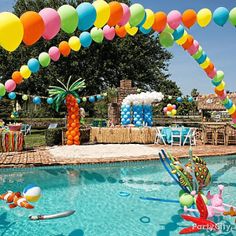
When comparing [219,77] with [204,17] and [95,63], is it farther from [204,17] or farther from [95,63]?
[95,63]

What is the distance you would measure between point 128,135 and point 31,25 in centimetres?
1316

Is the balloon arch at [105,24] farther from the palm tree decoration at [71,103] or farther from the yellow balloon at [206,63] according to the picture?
the palm tree decoration at [71,103]

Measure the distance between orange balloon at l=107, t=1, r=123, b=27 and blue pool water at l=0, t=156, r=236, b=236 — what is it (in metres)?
3.44

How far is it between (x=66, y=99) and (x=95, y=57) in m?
11.2

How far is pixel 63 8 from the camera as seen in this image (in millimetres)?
3943

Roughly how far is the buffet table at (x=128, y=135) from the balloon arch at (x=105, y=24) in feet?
29.2

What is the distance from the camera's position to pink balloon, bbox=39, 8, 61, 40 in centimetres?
363

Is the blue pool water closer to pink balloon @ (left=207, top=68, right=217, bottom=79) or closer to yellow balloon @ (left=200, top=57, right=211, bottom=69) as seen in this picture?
pink balloon @ (left=207, top=68, right=217, bottom=79)

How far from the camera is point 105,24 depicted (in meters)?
5.12

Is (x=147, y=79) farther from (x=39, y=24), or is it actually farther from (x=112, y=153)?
(x=39, y=24)

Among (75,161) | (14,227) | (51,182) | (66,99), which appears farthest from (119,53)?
(14,227)

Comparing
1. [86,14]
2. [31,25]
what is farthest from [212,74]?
[31,25]

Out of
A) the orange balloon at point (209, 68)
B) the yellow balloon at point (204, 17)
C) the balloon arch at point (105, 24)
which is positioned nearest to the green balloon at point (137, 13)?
the balloon arch at point (105, 24)

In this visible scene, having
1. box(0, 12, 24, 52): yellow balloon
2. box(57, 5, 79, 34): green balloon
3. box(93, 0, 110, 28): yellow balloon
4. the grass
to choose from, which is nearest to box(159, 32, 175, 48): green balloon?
box(93, 0, 110, 28): yellow balloon
